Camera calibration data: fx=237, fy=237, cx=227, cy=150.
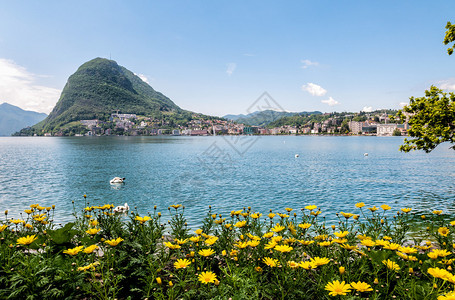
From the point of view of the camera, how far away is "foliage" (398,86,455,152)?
1401 cm

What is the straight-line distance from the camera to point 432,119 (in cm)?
1438

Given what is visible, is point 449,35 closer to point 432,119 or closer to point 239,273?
point 432,119

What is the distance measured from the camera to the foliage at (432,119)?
14008mm

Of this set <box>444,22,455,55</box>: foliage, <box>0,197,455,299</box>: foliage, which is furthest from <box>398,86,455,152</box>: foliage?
<box>0,197,455,299</box>: foliage

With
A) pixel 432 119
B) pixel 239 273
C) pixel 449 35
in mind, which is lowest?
pixel 239 273

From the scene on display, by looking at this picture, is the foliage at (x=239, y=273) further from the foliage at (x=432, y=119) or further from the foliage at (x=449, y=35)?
the foliage at (x=449, y=35)

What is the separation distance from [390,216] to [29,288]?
17450mm

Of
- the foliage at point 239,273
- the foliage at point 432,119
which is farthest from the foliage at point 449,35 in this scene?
the foliage at point 239,273

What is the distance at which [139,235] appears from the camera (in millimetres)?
5176

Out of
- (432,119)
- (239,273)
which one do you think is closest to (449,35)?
(432,119)

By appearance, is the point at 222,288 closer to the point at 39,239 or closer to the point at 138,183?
the point at 39,239

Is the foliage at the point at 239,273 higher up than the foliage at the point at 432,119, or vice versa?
the foliage at the point at 432,119

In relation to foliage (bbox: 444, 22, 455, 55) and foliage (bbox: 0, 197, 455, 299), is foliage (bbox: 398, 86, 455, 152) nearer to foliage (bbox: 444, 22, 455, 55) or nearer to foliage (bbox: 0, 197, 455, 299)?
foliage (bbox: 444, 22, 455, 55)

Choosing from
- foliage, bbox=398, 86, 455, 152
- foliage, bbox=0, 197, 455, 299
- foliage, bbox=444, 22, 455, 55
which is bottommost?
foliage, bbox=0, 197, 455, 299
